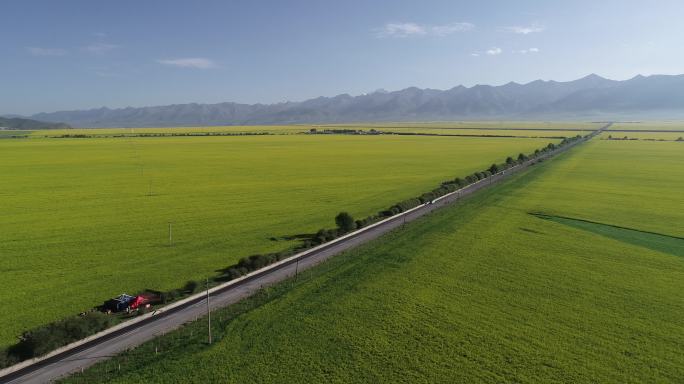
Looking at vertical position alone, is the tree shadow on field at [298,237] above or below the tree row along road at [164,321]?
above

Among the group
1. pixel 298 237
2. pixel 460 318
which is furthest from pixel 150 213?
pixel 460 318

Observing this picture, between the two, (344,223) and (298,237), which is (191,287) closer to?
(298,237)

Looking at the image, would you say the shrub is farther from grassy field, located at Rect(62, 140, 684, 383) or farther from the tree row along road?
grassy field, located at Rect(62, 140, 684, 383)

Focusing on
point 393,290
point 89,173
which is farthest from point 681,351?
point 89,173

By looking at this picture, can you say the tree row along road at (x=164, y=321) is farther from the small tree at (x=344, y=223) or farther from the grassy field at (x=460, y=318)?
the grassy field at (x=460, y=318)

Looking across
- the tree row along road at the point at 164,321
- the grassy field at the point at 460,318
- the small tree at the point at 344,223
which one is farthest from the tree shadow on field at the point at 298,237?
the grassy field at the point at 460,318

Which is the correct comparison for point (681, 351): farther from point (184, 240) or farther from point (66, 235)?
point (66, 235)
